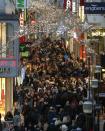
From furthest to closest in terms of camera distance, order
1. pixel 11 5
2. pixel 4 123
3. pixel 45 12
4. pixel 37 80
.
A: pixel 45 12
pixel 37 80
pixel 11 5
pixel 4 123

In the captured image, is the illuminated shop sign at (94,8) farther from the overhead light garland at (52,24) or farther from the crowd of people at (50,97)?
the overhead light garland at (52,24)

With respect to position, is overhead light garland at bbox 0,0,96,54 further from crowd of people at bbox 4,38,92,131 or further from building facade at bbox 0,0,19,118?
crowd of people at bbox 4,38,92,131

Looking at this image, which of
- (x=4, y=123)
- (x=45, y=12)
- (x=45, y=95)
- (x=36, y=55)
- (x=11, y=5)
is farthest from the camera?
(x=36, y=55)

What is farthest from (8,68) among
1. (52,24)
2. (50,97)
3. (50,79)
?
(52,24)

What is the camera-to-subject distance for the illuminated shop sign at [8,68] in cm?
3219

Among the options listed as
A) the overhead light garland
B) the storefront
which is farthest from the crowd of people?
the overhead light garland

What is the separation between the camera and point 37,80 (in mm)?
37312

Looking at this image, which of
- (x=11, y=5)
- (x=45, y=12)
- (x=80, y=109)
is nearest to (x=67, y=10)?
(x=45, y=12)

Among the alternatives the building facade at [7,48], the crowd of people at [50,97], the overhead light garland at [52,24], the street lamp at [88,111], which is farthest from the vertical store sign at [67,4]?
the street lamp at [88,111]

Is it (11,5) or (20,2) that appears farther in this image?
(11,5)

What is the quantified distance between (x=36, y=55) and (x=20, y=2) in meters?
19.6

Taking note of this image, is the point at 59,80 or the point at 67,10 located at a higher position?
the point at 67,10

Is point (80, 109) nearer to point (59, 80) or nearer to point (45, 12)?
point (59, 80)

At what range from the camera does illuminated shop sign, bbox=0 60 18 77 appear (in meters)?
32.2
